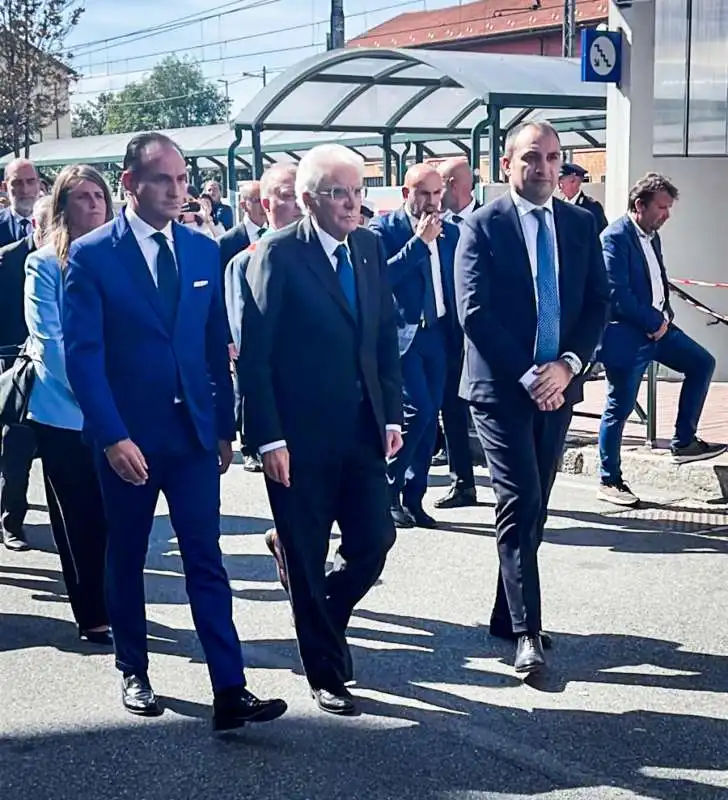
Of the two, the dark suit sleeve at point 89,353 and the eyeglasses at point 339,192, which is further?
the eyeglasses at point 339,192

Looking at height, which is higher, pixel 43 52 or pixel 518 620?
pixel 43 52

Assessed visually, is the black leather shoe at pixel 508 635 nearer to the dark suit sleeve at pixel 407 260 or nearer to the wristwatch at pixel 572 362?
the wristwatch at pixel 572 362

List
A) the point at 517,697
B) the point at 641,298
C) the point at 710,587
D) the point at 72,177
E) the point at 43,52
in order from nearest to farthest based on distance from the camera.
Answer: the point at 517,697 → the point at 72,177 → the point at 710,587 → the point at 641,298 → the point at 43,52

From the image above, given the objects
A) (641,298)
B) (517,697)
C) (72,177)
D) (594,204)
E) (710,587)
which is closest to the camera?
(517,697)

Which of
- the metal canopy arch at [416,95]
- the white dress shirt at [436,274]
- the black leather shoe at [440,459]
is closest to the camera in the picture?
the white dress shirt at [436,274]

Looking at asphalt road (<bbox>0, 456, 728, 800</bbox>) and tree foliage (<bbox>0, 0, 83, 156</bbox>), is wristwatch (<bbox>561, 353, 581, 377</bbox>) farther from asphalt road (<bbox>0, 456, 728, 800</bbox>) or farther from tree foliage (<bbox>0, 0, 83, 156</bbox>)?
tree foliage (<bbox>0, 0, 83, 156</bbox>)

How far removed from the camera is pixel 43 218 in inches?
238

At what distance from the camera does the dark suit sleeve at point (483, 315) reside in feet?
16.5

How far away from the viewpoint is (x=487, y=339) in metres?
5.05

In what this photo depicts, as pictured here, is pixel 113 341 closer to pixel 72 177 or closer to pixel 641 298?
pixel 72 177

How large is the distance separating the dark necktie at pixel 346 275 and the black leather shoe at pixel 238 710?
1366 millimetres

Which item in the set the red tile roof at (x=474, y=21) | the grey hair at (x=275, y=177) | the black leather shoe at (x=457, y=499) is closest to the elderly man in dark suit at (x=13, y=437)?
the grey hair at (x=275, y=177)

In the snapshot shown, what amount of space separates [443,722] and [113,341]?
5.63 ft

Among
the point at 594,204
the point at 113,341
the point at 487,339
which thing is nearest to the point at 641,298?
the point at 594,204
